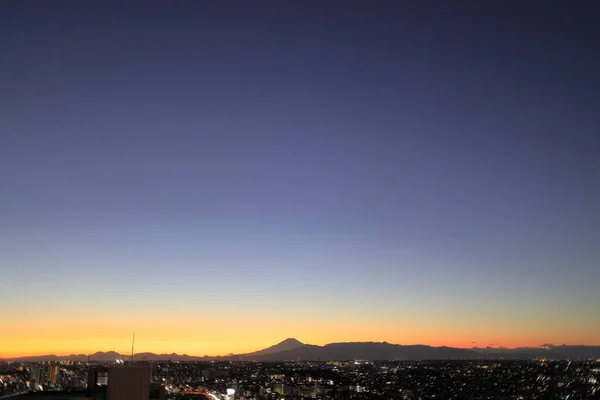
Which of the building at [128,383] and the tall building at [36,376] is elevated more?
the building at [128,383]

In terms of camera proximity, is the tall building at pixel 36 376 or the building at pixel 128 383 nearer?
the building at pixel 128 383

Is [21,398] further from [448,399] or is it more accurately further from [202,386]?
[202,386]

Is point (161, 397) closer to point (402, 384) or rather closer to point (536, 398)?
point (536, 398)

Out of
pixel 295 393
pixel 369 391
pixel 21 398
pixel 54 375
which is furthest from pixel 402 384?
pixel 21 398

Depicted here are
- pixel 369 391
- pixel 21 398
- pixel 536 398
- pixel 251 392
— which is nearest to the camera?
Answer: pixel 21 398

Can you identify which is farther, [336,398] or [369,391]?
[369,391]

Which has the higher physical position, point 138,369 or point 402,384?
point 138,369

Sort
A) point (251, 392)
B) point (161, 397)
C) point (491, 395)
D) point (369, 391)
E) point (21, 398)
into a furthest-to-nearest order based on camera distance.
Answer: point (369, 391) → point (251, 392) → point (491, 395) → point (21, 398) → point (161, 397)

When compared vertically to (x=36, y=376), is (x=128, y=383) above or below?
above

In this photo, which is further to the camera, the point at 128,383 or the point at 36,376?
the point at 36,376

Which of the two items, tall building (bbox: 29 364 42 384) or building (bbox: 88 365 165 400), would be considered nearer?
building (bbox: 88 365 165 400)

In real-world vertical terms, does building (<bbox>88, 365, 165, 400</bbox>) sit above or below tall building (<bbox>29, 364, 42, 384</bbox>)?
above
